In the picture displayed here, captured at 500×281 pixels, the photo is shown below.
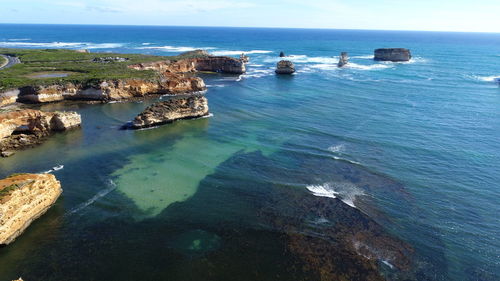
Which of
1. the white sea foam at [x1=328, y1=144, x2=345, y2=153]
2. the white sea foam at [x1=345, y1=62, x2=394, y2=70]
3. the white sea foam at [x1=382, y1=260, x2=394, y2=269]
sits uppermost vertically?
the white sea foam at [x1=345, y1=62, x2=394, y2=70]

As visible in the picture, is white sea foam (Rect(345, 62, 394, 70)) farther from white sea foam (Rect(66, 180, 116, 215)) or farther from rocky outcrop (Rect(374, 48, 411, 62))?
white sea foam (Rect(66, 180, 116, 215))

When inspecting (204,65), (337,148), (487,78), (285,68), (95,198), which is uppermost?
(204,65)

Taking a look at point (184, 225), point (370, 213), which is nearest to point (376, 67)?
point (370, 213)

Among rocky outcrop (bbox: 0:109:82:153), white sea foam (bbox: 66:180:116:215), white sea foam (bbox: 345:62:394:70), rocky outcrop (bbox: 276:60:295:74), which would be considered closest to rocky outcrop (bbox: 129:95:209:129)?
rocky outcrop (bbox: 0:109:82:153)

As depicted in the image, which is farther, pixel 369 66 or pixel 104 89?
pixel 369 66

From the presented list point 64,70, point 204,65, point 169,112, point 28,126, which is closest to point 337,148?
point 169,112

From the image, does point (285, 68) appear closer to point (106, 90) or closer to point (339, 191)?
point (106, 90)

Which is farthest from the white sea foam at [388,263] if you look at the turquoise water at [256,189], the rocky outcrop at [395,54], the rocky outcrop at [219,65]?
the rocky outcrop at [395,54]
